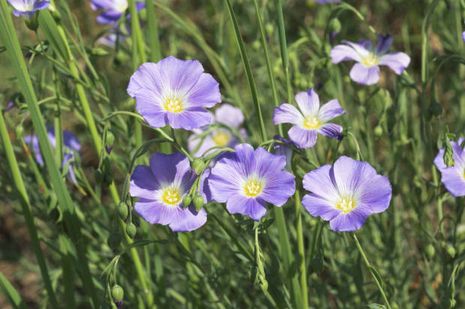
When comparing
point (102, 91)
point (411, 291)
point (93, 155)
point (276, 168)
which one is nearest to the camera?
point (276, 168)

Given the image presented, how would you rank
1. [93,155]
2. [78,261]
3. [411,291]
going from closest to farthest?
1. [78,261]
2. [411,291]
3. [93,155]

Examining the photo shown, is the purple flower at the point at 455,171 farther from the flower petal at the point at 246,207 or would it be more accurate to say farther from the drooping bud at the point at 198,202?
the drooping bud at the point at 198,202

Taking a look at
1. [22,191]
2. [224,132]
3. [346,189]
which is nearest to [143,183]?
[22,191]

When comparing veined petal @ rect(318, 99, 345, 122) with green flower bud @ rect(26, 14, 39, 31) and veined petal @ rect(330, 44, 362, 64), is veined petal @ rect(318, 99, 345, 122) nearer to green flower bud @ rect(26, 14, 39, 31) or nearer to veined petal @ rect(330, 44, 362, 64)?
veined petal @ rect(330, 44, 362, 64)

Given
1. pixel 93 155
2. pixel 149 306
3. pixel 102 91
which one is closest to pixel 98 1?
pixel 102 91

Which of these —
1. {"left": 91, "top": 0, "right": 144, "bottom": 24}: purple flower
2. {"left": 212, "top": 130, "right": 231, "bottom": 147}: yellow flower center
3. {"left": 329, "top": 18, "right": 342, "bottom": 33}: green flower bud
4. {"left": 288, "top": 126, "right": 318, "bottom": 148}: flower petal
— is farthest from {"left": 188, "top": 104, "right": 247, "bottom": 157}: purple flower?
{"left": 288, "top": 126, "right": 318, "bottom": 148}: flower petal

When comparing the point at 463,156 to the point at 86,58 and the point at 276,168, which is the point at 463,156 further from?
the point at 86,58
